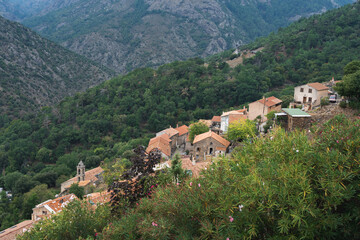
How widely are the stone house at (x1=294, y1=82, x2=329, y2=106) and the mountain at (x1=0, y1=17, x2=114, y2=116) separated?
66188 millimetres

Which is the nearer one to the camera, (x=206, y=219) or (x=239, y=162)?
(x=206, y=219)

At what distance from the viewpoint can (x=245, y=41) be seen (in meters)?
186

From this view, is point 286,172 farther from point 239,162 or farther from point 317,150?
point 239,162

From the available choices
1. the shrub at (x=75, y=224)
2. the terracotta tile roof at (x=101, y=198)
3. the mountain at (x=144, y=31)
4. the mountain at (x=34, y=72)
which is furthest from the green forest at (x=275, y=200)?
the mountain at (x=144, y=31)

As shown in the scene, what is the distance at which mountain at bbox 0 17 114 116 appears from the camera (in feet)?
236

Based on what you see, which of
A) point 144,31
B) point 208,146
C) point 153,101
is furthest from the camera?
point 144,31

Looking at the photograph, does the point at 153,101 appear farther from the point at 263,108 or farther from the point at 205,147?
the point at 205,147

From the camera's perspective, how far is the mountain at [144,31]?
504ft

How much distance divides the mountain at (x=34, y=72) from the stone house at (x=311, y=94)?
66.2 m

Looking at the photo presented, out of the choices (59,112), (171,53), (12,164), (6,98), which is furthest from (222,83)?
(171,53)

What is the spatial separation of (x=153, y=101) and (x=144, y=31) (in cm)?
11909

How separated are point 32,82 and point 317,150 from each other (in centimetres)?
9024

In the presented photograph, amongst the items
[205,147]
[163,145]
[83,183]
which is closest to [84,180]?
[83,183]

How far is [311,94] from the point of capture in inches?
993
